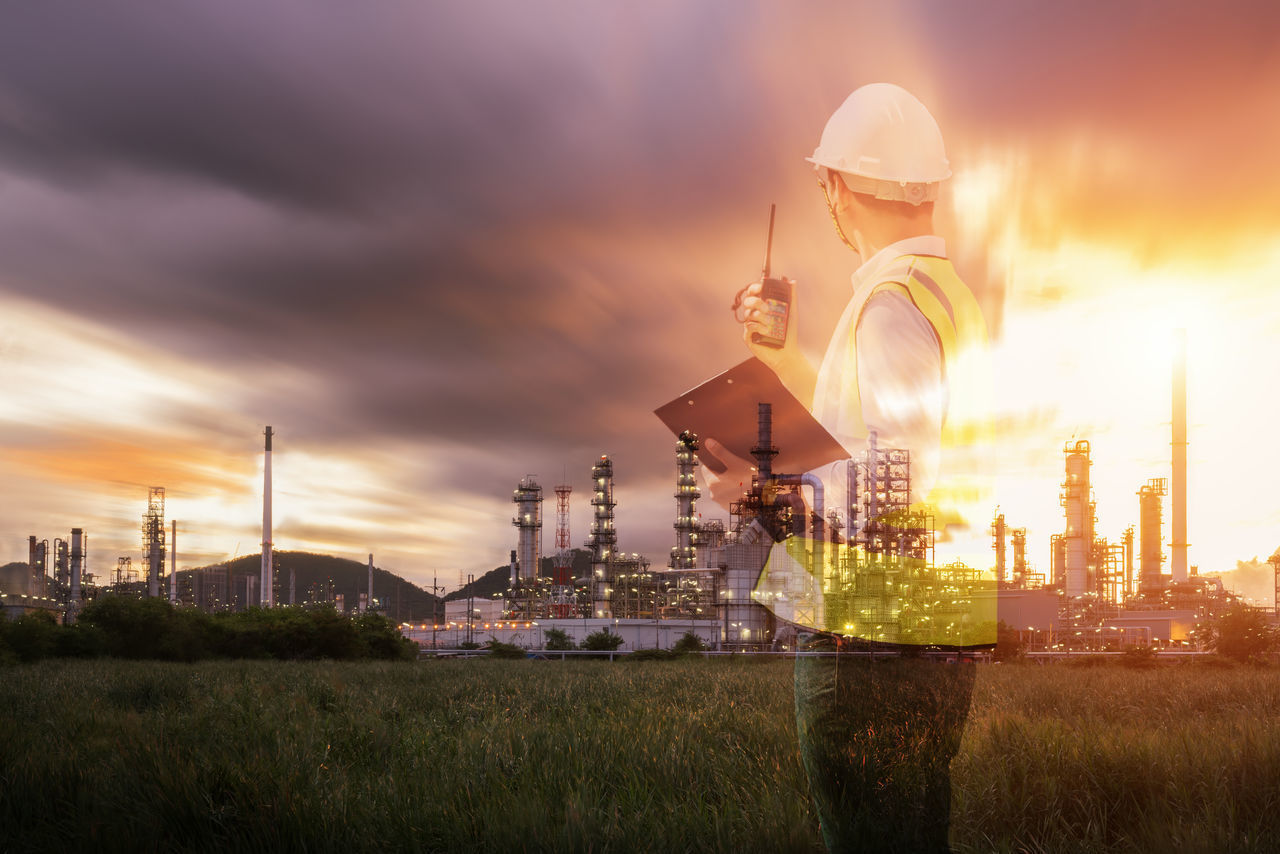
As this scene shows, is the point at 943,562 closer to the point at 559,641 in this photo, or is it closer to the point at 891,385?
the point at 891,385

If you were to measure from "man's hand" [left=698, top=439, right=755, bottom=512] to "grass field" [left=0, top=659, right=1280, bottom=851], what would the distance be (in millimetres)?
2530

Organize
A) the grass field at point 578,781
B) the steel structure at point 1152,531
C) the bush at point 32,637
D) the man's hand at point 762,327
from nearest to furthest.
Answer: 1. the man's hand at point 762,327
2. the grass field at point 578,781
3. the bush at point 32,637
4. the steel structure at point 1152,531

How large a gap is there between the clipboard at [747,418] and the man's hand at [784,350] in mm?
102

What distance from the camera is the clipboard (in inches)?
103

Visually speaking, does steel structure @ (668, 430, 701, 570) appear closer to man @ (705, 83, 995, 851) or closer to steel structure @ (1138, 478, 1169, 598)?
steel structure @ (1138, 478, 1169, 598)

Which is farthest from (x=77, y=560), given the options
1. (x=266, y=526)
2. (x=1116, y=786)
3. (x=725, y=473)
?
(x=725, y=473)

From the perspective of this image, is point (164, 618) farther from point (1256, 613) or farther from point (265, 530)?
point (265, 530)

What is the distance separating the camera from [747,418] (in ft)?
8.71

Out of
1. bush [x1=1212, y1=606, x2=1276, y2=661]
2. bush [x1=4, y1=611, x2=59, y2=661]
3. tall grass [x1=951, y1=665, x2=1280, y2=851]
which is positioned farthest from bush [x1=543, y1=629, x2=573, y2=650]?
tall grass [x1=951, y1=665, x2=1280, y2=851]

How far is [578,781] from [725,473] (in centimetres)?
403

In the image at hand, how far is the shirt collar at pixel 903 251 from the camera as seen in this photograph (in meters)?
2.63

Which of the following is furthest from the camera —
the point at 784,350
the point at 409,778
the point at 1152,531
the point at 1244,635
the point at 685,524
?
the point at 685,524

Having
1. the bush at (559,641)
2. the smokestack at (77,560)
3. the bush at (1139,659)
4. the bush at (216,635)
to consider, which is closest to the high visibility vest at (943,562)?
the bush at (1139,659)

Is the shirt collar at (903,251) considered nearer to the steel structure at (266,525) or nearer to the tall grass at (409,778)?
the tall grass at (409,778)
